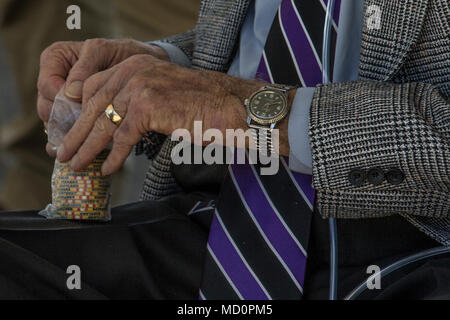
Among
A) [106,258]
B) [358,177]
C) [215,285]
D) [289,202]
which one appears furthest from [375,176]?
[106,258]

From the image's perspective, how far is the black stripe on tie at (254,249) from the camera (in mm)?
741

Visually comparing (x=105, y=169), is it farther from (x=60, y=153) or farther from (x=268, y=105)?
(x=268, y=105)

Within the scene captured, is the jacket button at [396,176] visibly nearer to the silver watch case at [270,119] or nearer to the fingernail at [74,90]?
the silver watch case at [270,119]

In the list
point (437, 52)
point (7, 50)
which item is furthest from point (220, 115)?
point (7, 50)

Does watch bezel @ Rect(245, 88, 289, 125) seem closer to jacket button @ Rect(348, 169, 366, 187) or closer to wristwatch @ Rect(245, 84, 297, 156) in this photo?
wristwatch @ Rect(245, 84, 297, 156)

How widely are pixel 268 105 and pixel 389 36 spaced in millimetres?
190

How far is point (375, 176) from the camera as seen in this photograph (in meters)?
0.71

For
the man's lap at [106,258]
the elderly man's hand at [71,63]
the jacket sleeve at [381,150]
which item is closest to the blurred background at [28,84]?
the elderly man's hand at [71,63]

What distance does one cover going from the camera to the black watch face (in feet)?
2.45

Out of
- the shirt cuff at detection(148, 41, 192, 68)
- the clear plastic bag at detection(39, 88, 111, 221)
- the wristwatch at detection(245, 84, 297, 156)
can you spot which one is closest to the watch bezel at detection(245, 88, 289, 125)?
the wristwatch at detection(245, 84, 297, 156)

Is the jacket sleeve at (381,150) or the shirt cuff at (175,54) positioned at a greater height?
the shirt cuff at (175,54)

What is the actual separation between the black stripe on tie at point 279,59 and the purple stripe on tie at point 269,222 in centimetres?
14

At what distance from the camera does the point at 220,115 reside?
0.77m

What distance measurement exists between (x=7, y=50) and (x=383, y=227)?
152 centimetres
